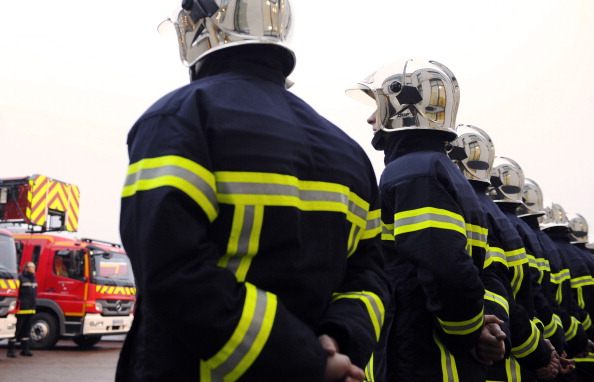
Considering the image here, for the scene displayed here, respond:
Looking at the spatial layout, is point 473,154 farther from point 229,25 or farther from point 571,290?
point 229,25

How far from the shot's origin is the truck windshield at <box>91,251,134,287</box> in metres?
16.1

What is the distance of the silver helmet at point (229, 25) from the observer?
2.13m

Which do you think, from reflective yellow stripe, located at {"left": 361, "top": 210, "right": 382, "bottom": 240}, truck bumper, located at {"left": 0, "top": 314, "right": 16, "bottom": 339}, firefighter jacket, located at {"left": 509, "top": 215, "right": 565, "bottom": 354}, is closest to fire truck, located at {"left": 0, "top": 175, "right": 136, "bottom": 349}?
truck bumper, located at {"left": 0, "top": 314, "right": 16, "bottom": 339}

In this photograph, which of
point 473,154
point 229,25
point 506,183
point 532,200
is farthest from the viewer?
point 532,200

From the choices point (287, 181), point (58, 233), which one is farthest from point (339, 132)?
point (58, 233)

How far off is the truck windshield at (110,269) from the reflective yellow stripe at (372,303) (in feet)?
46.6

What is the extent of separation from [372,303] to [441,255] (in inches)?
42.3

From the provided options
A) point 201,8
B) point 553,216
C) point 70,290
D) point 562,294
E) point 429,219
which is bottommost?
point 70,290

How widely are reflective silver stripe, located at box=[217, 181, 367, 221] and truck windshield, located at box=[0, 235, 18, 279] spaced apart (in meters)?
11.9

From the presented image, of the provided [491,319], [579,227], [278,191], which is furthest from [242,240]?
[579,227]

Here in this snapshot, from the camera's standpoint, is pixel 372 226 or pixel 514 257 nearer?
pixel 372 226

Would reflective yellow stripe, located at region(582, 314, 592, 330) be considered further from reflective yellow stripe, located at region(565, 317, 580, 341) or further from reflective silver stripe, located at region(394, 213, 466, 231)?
reflective silver stripe, located at region(394, 213, 466, 231)

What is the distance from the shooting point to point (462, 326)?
129 inches

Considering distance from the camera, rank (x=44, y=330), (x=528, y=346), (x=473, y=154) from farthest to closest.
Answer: (x=44, y=330)
(x=473, y=154)
(x=528, y=346)
